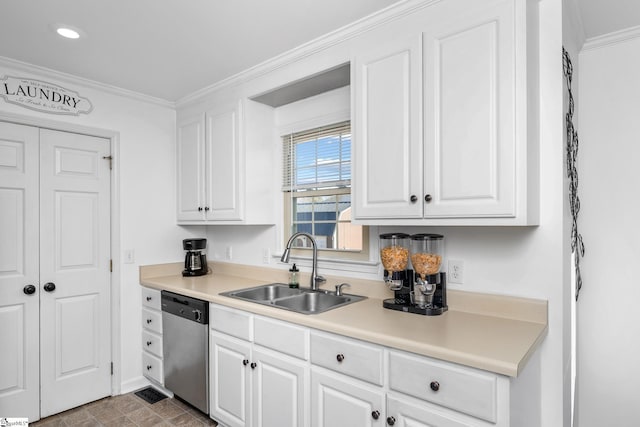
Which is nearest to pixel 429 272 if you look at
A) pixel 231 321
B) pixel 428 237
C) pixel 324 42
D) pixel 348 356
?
pixel 428 237

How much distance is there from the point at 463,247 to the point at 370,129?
0.79 meters

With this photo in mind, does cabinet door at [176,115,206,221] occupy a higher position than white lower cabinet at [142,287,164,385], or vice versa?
cabinet door at [176,115,206,221]

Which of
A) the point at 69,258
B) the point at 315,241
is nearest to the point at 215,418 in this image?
the point at 315,241

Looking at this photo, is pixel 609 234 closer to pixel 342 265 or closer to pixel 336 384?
pixel 342 265

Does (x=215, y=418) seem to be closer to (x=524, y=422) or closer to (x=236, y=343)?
(x=236, y=343)

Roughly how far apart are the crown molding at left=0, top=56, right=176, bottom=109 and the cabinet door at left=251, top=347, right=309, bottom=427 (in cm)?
233

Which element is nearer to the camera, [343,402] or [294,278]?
[343,402]

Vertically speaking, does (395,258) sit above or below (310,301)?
above

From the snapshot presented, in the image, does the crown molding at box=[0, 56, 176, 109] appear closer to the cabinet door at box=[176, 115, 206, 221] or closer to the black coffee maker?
the cabinet door at box=[176, 115, 206, 221]

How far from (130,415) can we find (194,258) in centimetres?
124

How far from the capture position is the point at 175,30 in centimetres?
211

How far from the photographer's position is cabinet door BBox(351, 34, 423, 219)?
1788 millimetres

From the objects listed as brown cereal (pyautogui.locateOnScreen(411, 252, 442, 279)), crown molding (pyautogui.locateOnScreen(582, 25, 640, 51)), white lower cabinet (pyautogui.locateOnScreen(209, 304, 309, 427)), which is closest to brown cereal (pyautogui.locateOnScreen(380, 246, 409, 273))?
brown cereal (pyautogui.locateOnScreen(411, 252, 442, 279))

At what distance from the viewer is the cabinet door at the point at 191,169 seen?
308cm
